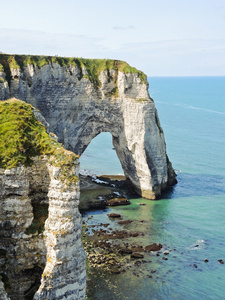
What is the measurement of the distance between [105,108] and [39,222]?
4087cm

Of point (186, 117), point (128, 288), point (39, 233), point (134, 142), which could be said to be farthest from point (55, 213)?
point (186, 117)

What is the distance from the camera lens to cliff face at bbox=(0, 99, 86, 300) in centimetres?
2241

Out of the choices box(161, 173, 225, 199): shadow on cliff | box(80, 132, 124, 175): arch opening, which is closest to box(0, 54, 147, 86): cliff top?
box(161, 173, 225, 199): shadow on cliff

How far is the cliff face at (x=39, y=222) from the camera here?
22.4 m

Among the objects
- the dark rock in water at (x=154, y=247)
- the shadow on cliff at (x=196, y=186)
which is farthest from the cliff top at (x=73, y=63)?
the dark rock in water at (x=154, y=247)

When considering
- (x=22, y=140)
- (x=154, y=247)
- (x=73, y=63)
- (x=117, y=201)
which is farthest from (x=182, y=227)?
(x=22, y=140)

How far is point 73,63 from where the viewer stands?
61.0 m

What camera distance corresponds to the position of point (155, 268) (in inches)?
1617

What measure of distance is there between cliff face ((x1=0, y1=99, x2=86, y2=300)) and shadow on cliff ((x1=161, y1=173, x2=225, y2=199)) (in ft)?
138

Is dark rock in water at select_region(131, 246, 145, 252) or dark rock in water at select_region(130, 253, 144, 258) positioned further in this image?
dark rock in water at select_region(131, 246, 145, 252)

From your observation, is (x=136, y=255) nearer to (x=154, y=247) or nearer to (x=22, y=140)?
(x=154, y=247)

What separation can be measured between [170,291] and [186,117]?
126m

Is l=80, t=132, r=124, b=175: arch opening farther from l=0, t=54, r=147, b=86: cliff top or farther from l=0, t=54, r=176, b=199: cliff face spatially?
l=0, t=54, r=147, b=86: cliff top

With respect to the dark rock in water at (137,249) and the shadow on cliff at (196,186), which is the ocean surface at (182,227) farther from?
the dark rock in water at (137,249)
